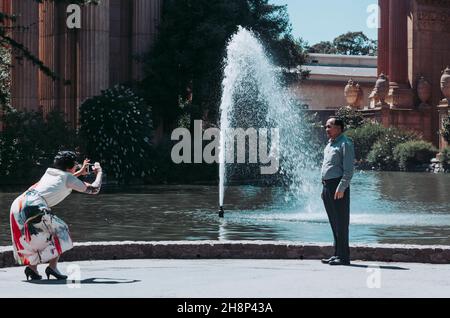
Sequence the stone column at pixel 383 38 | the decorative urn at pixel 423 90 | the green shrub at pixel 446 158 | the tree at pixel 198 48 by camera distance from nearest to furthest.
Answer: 1. the tree at pixel 198 48
2. the green shrub at pixel 446 158
3. the decorative urn at pixel 423 90
4. the stone column at pixel 383 38

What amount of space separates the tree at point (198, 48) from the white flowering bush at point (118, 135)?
4.77m

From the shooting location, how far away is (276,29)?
4297cm

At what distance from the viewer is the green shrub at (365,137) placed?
5488 centimetres

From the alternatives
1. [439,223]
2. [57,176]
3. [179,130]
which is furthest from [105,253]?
[179,130]

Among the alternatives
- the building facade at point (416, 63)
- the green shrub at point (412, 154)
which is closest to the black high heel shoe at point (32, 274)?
→ the green shrub at point (412, 154)

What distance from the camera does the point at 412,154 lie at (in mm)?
51438

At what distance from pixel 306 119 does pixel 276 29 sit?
455cm

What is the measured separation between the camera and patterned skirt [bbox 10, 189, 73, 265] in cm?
1001

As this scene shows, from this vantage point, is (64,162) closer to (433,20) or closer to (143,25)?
(143,25)

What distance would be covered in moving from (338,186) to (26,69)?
3207 centimetres

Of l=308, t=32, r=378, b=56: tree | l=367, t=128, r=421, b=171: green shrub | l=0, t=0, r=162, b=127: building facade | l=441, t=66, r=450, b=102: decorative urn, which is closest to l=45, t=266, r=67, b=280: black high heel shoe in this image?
l=0, t=0, r=162, b=127: building facade

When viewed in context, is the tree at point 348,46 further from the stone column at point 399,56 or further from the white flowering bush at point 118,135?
the white flowering bush at point 118,135

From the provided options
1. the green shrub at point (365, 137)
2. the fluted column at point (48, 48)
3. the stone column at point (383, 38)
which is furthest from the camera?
the stone column at point (383, 38)

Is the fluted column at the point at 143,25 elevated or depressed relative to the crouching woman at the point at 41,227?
elevated
